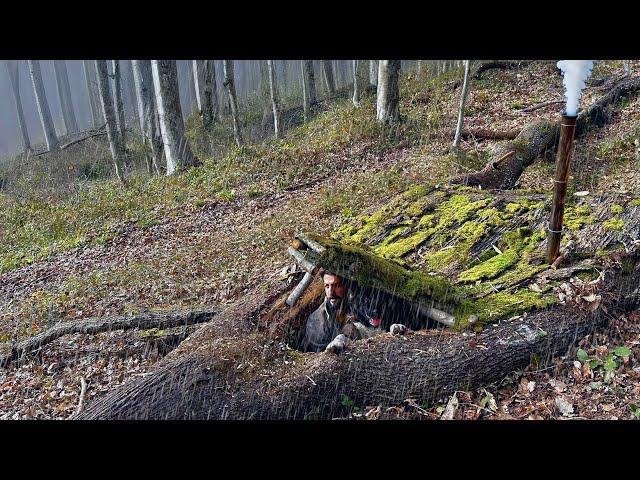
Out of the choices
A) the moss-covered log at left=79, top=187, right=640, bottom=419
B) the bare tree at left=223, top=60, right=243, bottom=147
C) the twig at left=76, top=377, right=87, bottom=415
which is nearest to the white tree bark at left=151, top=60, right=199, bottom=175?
the bare tree at left=223, top=60, right=243, bottom=147

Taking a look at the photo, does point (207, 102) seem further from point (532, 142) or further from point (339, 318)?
point (339, 318)

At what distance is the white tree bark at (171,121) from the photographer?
11039mm

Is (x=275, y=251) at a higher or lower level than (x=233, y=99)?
lower

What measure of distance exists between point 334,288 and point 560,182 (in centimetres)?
241

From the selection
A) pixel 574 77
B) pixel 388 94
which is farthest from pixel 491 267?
pixel 388 94

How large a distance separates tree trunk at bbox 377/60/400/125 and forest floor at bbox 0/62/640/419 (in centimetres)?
38

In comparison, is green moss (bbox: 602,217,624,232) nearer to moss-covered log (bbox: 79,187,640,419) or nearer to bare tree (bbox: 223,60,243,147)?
moss-covered log (bbox: 79,187,640,419)

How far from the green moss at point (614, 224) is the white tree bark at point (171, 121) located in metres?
8.96

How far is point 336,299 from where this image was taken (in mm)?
4812

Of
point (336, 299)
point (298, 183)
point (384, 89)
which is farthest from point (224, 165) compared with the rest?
point (336, 299)

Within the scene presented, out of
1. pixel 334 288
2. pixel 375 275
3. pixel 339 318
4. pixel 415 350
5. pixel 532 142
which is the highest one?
pixel 532 142

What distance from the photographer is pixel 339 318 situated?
4.83 m

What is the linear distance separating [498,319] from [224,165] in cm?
782
